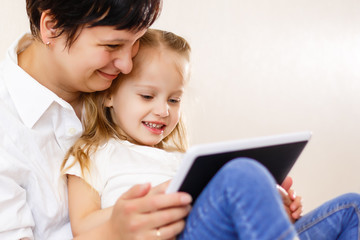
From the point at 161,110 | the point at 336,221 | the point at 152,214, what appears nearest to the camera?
the point at 152,214

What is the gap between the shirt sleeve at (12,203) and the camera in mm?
1049

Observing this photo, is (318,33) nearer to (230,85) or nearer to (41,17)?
(230,85)

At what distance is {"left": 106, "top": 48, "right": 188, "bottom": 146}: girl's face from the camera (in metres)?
1.26

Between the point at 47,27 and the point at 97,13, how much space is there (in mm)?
159

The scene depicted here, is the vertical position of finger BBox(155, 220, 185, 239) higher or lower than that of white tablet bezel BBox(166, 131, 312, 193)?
lower

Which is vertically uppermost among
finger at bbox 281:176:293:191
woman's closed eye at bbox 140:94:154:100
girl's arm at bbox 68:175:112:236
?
woman's closed eye at bbox 140:94:154:100

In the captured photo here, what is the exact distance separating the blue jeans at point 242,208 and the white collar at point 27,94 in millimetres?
584

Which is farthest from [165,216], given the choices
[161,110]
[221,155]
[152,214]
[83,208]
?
[161,110]

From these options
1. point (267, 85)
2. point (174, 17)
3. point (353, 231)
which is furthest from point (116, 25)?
point (267, 85)

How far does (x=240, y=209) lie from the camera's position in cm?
71

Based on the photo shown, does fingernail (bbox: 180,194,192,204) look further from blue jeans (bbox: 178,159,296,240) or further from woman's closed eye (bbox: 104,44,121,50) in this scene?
woman's closed eye (bbox: 104,44,121,50)

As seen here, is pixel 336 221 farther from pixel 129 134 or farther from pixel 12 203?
pixel 12 203

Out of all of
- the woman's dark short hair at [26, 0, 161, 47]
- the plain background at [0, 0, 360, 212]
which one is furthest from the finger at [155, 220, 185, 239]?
the plain background at [0, 0, 360, 212]

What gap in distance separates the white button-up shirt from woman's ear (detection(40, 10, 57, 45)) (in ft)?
0.38
